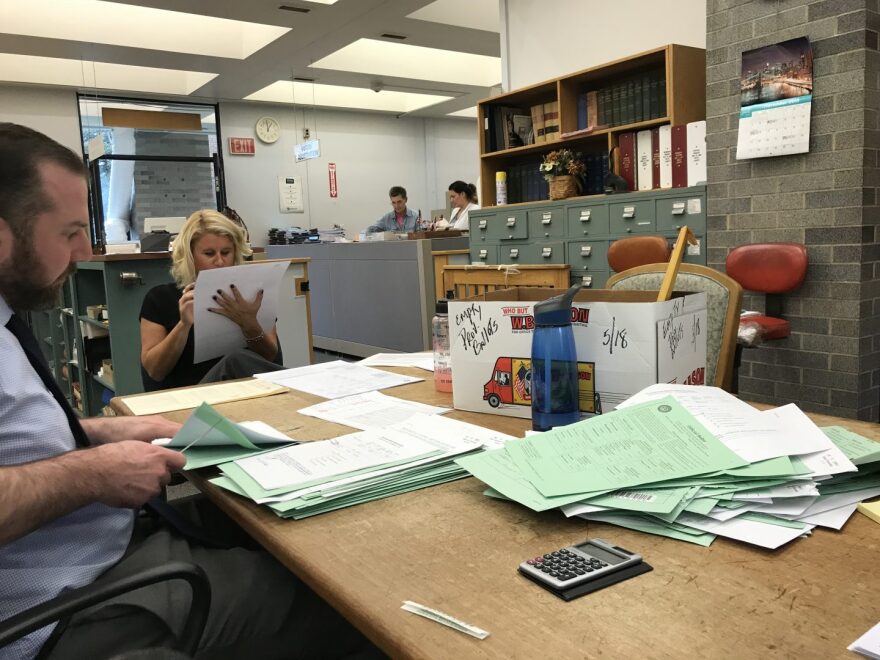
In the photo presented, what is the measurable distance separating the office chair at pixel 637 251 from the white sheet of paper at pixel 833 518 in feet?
9.27

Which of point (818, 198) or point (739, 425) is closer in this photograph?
point (739, 425)

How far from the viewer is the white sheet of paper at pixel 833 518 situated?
720mm

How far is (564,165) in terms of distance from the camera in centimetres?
448

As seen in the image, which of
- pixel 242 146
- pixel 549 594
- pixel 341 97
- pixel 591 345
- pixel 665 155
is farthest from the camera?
pixel 341 97

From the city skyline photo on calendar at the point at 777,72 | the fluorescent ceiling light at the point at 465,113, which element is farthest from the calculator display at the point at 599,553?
the fluorescent ceiling light at the point at 465,113

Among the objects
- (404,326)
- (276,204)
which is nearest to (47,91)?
(276,204)

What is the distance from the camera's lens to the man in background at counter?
812 centimetres

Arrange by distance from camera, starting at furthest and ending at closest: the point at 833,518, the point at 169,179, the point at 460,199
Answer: the point at 169,179, the point at 460,199, the point at 833,518

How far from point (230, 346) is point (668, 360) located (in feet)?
4.89

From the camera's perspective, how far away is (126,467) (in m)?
0.96

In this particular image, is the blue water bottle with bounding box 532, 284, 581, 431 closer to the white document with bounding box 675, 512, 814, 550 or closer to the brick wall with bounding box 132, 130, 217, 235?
the white document with bounding box 675, 512, 814, 550

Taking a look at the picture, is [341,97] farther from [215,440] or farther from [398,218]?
[215,440]

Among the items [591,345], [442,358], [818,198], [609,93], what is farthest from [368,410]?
[609,93]

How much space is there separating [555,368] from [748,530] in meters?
0.41
